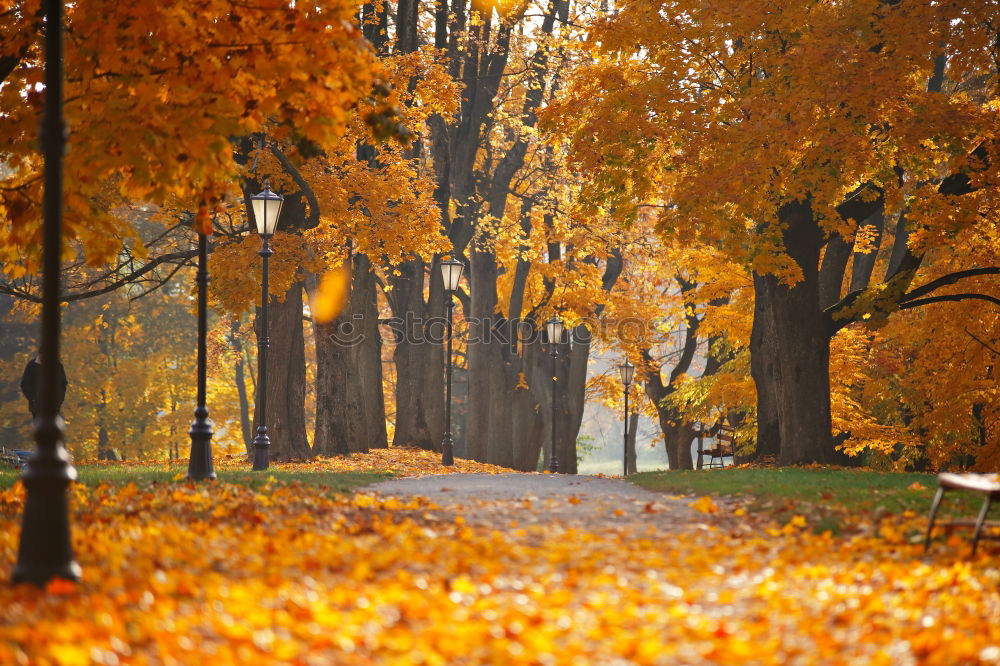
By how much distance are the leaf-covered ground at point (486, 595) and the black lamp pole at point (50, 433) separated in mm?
268

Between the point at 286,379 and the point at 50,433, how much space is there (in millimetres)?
16749

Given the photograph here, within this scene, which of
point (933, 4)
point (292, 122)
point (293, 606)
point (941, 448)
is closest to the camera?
point (293, 606)

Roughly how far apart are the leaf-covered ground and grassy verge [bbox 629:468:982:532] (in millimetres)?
758

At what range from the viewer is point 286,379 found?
76.0ft

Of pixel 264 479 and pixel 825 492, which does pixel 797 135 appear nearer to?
pixel 825 492

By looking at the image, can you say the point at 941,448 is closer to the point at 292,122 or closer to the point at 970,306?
the point at 970,306

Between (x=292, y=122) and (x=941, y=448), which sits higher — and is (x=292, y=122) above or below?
above

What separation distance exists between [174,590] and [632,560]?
333cm

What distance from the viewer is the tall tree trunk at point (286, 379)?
22922 mm

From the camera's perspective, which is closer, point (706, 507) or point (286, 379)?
point (706, 507)

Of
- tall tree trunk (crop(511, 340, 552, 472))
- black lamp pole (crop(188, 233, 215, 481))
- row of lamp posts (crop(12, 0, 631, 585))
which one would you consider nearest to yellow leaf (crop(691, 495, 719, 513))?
black lamp pole (crop(188, 233, 215, 481))

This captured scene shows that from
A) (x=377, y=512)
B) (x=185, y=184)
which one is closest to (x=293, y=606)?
(x=377, y=512)

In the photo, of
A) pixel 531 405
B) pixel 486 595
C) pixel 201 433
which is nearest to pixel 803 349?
pixel 201 433

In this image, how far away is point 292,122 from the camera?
1009cm
